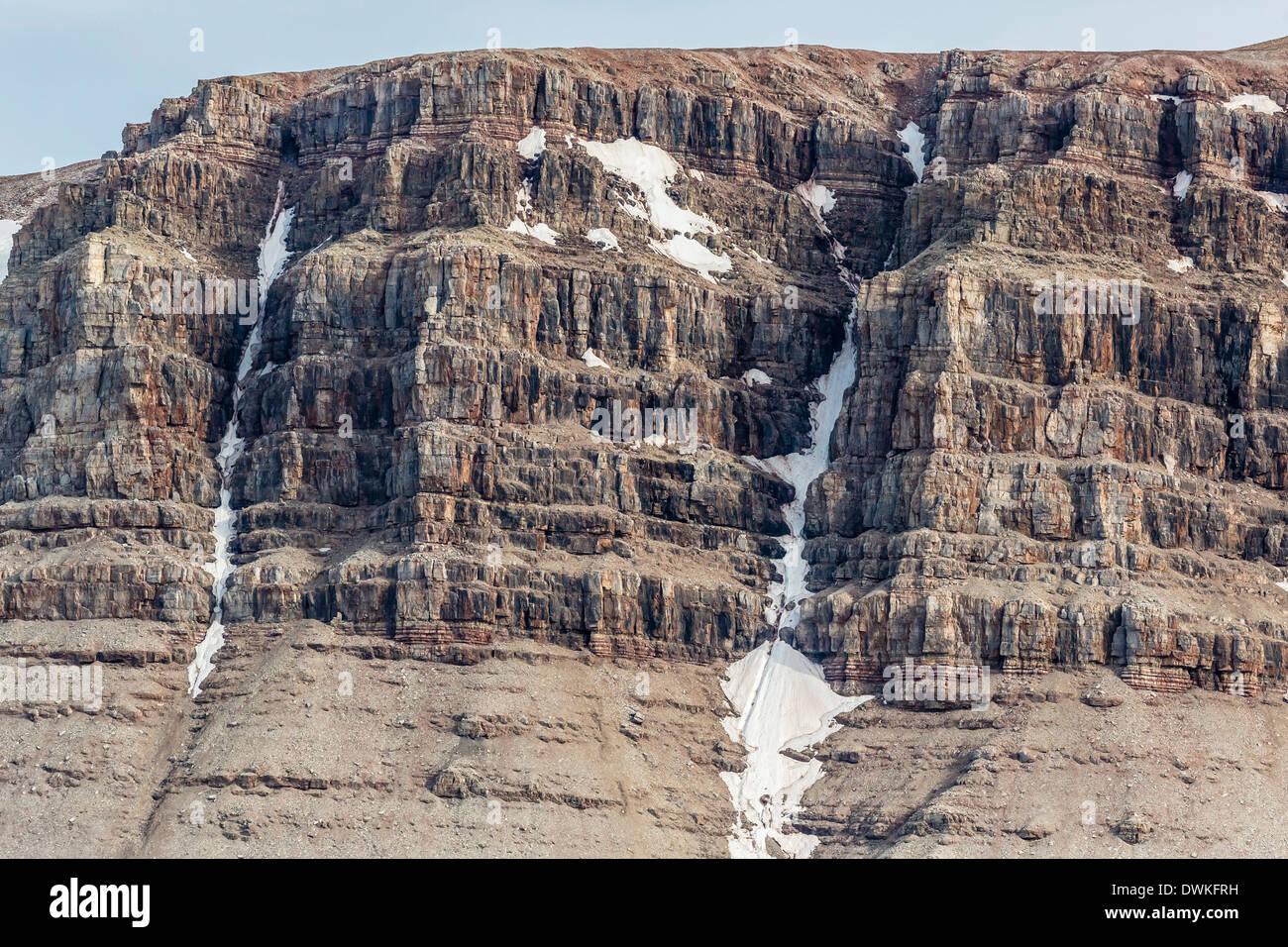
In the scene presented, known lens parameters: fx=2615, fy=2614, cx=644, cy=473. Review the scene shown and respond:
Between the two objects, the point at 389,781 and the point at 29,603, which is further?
the point at 29,603

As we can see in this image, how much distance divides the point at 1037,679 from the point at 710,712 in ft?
80.7

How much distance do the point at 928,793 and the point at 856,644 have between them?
18078 millimetres

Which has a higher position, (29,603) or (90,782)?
(29,603)

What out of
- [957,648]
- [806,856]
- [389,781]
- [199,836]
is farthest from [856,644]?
[199,836]

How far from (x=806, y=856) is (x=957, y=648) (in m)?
22.5

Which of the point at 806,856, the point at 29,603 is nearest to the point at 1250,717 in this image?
the point at 806,856

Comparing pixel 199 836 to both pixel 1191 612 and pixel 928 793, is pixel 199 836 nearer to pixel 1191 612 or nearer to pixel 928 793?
pixel 928 793

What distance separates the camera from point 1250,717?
632ft

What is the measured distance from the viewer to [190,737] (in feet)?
623

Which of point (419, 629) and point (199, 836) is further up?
point (419, 629)

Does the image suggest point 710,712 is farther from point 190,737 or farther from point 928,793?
point 190,737

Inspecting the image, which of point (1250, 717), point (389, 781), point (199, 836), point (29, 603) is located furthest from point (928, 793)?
point (29, 603)

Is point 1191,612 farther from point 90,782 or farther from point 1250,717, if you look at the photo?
point 90,782

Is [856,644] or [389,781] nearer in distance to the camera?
[389,781]
